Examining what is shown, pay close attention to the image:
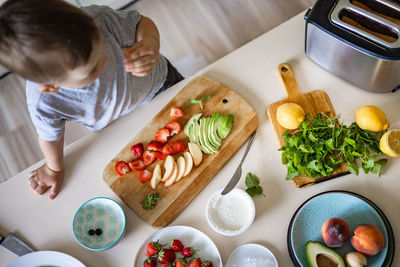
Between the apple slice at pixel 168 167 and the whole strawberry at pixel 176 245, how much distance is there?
222mm

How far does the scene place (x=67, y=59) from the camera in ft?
3.00

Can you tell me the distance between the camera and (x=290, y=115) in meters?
1.25

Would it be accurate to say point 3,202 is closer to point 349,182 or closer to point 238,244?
point 238,244

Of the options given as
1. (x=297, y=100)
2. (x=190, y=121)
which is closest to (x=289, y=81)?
(x=297, y=100)

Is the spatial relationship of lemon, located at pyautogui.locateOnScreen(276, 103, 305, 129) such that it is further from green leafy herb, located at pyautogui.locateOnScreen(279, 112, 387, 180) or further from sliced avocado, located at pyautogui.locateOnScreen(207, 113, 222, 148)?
sliced avocado, located at pyautogui.locateOnScreen(207, 113, 222, 148)

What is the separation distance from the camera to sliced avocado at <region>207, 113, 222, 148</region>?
4.32ft

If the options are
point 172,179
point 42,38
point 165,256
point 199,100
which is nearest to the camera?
point 42,38

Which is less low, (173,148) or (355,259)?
(173,148)

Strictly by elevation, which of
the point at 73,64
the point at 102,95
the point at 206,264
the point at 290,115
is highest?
the point at 73,64

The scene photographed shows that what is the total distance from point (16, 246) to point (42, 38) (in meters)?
0.80

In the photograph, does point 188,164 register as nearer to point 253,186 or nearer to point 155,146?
point 155,146

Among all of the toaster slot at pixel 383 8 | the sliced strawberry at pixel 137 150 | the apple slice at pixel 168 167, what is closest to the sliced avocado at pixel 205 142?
the apple slice at pixel 168 167

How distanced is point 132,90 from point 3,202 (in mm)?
642

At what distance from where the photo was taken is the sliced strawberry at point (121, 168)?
52.3 inches
